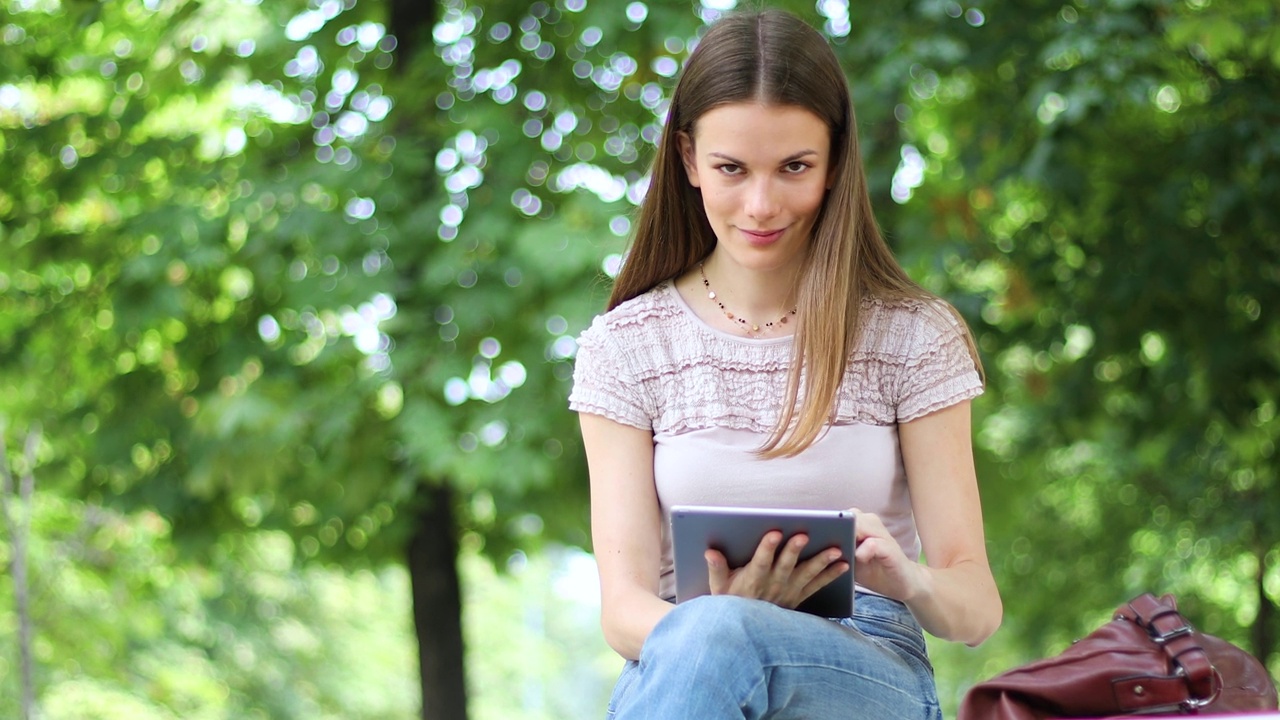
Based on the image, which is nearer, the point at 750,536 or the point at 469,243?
the point at 750,536

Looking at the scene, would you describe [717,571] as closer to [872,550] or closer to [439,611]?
[872,550]

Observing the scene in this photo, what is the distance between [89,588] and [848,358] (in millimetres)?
6604

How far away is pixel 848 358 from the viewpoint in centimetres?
214

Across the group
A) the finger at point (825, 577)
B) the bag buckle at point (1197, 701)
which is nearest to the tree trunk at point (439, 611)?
the finger at point (825, 577)

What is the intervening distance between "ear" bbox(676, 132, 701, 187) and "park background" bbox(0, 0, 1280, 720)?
1568 millimetres

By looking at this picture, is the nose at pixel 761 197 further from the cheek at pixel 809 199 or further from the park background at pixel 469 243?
the park background at pixel 469 243

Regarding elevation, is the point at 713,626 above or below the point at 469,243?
below

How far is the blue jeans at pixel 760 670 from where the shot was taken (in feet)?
5.58

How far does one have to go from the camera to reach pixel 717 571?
184 cm

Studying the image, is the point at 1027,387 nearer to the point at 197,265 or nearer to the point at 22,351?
the point at 197,265

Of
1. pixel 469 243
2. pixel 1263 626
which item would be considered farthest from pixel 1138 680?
pixel 1263 626

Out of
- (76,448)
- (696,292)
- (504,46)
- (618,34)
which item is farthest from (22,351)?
(696,292)

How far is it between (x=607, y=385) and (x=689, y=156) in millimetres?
395

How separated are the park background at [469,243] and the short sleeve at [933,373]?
175 centimetres
